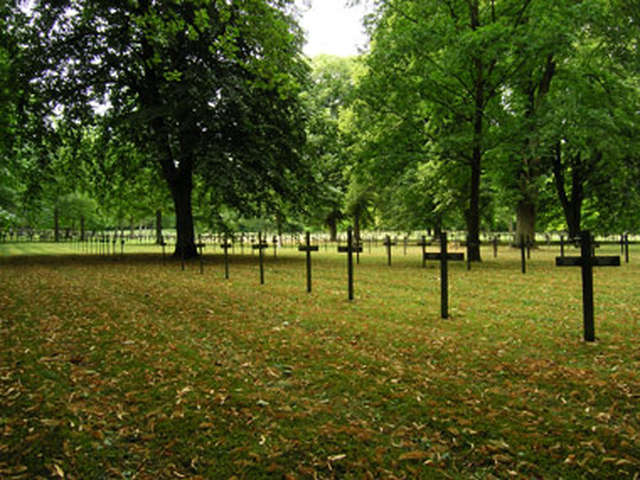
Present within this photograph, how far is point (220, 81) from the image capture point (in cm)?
1633

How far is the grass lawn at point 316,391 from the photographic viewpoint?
9.36ft

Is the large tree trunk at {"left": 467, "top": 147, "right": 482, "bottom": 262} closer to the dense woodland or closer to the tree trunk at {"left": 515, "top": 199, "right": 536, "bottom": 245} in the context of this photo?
the dense woodland

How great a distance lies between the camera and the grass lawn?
2854 millimetres

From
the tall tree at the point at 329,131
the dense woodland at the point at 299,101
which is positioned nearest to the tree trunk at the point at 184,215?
the dense woodland at the point at 299,101

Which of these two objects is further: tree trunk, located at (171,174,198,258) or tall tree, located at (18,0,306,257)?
tree trunk, located at (171,174,198,258)

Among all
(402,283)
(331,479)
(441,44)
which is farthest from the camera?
(441,44)

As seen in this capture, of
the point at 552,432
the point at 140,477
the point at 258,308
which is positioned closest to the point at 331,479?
the point at 140,477

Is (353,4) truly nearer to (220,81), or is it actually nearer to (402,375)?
(220,81)

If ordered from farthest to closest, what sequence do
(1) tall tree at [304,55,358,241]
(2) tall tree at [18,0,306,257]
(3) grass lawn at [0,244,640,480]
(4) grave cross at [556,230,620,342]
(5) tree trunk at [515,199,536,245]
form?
1. (5) tree trunk at [515,199,536,245]
2. (1) tall tree at [304,55,358,241]
3. (2) tall tree at [18,0,306,257]
4. (4) grave cross at [556,230,620,342]
5. (3) grass lawn at [0,244,640,480]

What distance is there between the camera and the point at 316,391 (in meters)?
4.03

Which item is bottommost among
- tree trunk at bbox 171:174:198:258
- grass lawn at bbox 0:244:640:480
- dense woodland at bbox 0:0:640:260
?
grass lawn at bbox 0:244:640:480

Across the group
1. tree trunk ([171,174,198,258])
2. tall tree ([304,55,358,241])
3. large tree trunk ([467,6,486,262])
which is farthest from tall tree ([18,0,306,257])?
large tree trunk ([467,6,486,262])

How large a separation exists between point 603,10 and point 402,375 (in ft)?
→ 49.5

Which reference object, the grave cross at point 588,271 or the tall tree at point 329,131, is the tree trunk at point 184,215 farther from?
→ the grave cross at point 588,271
